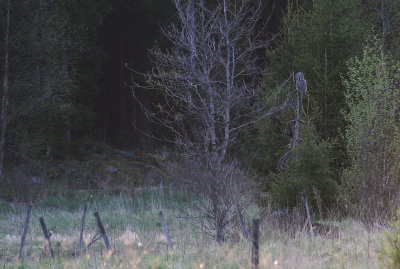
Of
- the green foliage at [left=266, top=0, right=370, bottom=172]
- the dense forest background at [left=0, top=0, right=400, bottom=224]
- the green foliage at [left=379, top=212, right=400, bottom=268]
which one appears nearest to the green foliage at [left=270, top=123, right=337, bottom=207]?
the dense forest background at [left=0, top=0, right=400, bottom=224]

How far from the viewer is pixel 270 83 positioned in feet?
54.3

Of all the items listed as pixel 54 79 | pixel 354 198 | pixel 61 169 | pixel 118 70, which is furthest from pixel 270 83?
pixel 118 70

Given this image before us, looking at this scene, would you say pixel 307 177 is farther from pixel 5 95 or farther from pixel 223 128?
pixel 5 95

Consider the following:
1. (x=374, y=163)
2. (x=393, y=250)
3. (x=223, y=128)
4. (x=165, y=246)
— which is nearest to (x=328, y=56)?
(x=223, y=128)

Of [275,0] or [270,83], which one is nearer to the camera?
[270,83]

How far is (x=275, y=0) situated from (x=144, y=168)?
996cm

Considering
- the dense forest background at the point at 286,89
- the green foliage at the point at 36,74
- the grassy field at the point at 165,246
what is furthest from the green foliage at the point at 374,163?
the green foliage at the point at 36,74

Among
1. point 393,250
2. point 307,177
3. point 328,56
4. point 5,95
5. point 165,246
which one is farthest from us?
point 5,95

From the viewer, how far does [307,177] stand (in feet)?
39.7

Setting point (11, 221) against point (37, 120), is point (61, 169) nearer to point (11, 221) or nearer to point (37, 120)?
point (37, 120)

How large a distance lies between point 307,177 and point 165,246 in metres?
4.15

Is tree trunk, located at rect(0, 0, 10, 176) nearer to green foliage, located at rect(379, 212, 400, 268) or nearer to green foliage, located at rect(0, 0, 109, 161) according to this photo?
green foliage, located at rect(0, 0, 109, 161)

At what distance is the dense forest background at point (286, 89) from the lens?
482 inches

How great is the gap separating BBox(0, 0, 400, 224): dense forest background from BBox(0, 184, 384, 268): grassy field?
1124mm
